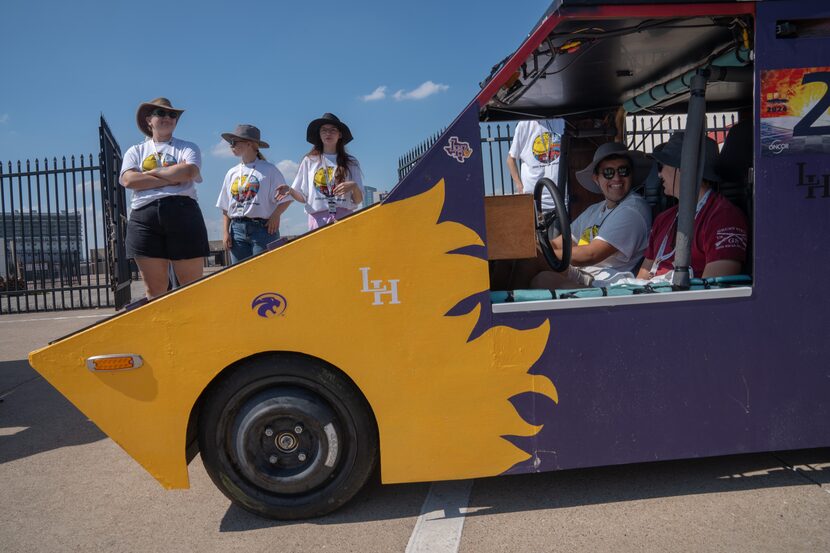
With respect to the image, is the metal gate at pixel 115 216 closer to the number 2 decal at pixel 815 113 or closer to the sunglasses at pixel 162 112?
the sunglasses at pixel 162 112

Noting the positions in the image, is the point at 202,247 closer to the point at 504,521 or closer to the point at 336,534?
the point at 336,534

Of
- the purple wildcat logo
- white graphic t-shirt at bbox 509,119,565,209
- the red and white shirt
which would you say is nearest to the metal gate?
white graphic t-shirt at bbox 509,119,565,209

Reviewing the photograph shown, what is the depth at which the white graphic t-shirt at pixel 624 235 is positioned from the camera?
11.4 feet

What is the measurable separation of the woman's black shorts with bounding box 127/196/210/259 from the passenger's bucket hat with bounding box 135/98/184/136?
657 millimetres

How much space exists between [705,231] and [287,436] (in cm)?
227

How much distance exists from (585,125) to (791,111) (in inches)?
69.1

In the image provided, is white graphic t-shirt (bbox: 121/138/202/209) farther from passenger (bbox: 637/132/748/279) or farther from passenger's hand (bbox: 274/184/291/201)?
passenger (bbox: 637/132/748/279)

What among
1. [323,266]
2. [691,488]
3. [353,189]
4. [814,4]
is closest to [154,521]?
[323,266]

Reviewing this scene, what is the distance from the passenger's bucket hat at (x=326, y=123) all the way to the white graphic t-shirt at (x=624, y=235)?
2263 mm

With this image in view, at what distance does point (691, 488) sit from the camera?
110 inches

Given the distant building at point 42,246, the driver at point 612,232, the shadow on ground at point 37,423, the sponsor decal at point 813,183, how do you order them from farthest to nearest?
1. the distant building at point 42,246
2. the shadow on ground at point 37,423
3. the driver at point 612,232
4. the sponsor decal at point 813,183

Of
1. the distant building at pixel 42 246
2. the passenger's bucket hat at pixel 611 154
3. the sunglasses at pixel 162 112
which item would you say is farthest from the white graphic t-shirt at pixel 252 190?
the distant building at pixel 42 246

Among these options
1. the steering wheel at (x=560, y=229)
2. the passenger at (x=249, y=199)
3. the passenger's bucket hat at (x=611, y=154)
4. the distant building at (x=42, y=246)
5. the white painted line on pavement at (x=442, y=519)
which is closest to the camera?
the white painted line on pavement at (x=442, y=519)

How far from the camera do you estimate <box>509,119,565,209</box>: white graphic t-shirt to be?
4898 mm
